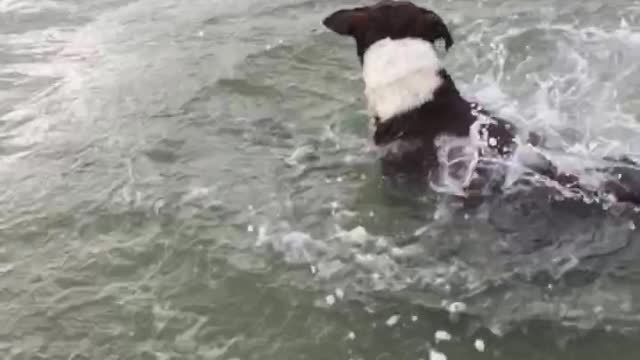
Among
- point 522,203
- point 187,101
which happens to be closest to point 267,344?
point 522,203

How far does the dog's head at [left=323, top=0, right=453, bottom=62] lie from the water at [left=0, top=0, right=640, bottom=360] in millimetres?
880

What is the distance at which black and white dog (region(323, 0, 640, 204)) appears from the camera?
5.21 meters

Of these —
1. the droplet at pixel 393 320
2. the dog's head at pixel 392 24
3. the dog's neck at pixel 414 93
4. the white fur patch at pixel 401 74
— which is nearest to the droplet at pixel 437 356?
the droplet at pixel 393 320

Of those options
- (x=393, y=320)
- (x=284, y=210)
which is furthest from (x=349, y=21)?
(x=393, y=320)

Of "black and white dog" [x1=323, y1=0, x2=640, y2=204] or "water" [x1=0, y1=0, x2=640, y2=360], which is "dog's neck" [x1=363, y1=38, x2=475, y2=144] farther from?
"water" [x1=0, y1=0, x2=640, y2=360]

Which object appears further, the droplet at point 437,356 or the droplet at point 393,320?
the droplet at point 393,320

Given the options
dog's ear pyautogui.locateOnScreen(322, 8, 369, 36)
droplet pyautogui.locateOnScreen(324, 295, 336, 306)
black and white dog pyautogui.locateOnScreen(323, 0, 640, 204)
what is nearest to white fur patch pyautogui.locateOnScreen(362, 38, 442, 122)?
black and white dog pyautogui.locateOnScreen(323, 0, 640, 204)

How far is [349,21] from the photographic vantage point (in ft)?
18.5

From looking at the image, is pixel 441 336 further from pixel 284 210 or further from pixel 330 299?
pixel 284 210

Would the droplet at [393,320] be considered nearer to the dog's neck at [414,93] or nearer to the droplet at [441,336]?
the droplet at [441,336]

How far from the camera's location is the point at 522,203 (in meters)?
5.03

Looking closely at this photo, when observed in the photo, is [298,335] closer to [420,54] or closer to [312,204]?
[312,204]

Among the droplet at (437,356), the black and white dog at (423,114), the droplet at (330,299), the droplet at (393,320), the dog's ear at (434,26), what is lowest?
the droplet at (437,356)

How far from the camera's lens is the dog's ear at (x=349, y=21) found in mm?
5605
